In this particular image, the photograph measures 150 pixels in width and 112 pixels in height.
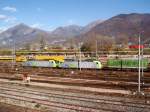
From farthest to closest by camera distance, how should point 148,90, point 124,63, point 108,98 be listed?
point 124,63, point 148,90, point 108,98

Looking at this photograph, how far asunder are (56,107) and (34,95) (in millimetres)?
5856

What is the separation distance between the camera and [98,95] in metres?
26.8

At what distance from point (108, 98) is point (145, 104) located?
3908mm

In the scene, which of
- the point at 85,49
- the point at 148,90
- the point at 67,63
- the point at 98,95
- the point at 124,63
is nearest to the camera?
the point at 98,95

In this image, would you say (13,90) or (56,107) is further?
(13,90)

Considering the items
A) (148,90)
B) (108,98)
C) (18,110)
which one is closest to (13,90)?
(18,110)

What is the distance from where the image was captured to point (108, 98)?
25.1 metres

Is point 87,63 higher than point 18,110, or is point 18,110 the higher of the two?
point 87,63

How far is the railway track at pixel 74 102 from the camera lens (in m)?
21.2

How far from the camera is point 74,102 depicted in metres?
23.7

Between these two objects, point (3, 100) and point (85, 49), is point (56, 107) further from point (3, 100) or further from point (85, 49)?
point (85, 49)

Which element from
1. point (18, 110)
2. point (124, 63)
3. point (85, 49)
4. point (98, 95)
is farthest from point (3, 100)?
point (85, 49)

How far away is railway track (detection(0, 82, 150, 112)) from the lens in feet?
→ 69.6

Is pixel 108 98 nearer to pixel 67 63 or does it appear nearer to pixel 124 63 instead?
pixel 124 63
